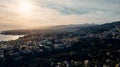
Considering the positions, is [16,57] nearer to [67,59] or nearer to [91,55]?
[67,59]

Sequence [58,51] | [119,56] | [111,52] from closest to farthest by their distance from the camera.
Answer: [119,56] < [111,52] < [58,51]

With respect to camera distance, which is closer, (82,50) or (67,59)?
(67,59)

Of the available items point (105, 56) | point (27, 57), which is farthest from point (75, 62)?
point (27, 57)

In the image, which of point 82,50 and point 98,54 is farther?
point 82,50

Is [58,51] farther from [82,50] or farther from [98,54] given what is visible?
[98,54]

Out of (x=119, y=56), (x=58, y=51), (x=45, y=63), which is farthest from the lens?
(x=58, y=51)

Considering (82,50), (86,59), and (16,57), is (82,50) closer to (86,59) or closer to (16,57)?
(86,59)

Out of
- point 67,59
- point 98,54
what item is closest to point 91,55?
point 98,54
